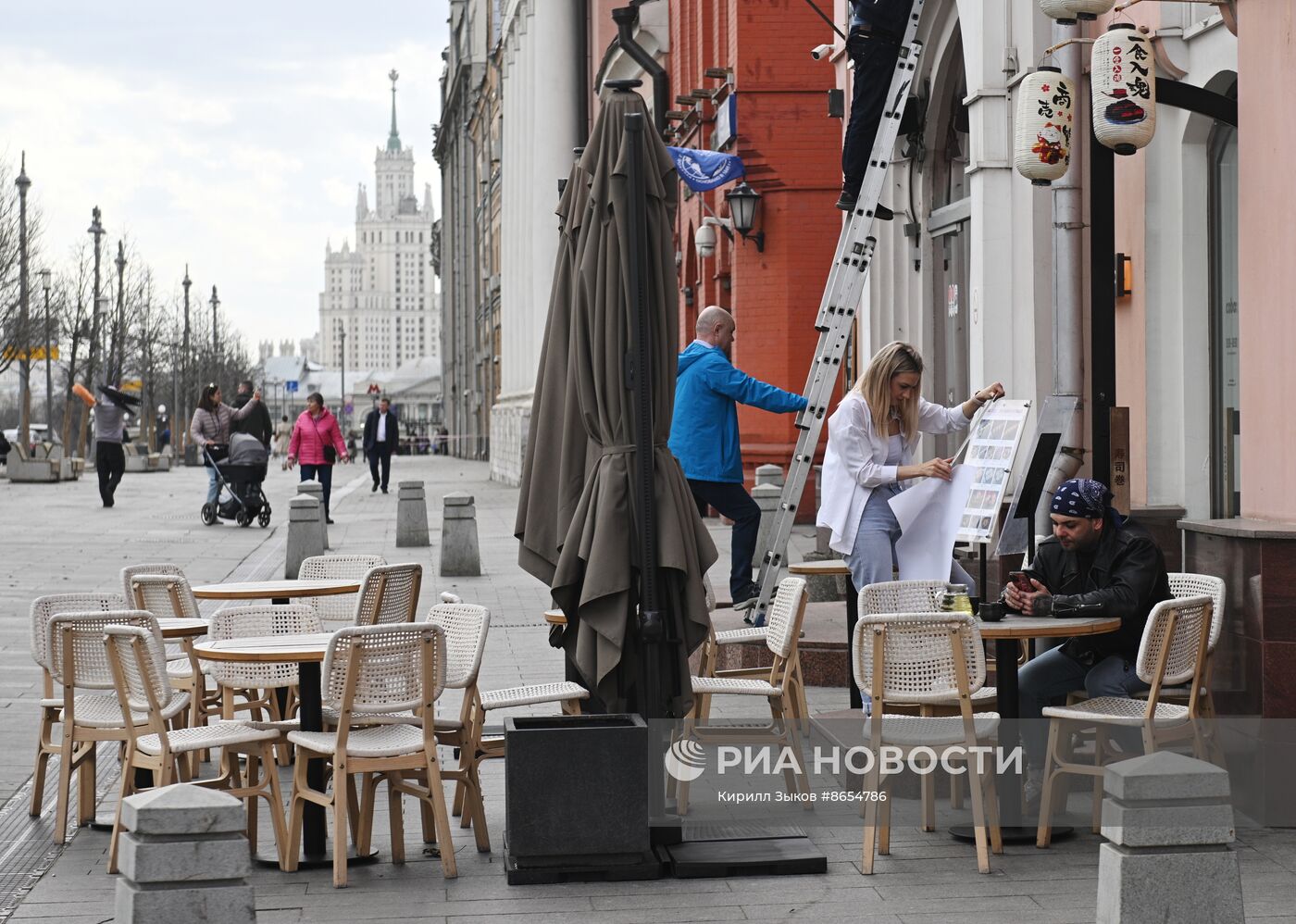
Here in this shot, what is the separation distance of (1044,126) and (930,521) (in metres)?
2.33

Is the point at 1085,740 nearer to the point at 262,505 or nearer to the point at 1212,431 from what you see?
the point at 1212,431

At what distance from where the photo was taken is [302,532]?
1681 centimetres

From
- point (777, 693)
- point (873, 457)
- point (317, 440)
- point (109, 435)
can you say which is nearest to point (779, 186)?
point (317, 440)

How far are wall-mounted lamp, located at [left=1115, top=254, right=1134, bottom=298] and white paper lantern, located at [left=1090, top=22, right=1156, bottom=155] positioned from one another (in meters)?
2.07

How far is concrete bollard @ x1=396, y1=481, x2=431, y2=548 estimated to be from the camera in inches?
824

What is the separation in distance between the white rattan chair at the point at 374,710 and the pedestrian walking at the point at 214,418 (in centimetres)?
1829

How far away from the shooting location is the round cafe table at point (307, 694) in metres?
6.23

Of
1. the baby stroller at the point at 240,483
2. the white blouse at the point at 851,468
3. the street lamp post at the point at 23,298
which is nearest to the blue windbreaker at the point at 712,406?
the white blouse at the point at 851,468

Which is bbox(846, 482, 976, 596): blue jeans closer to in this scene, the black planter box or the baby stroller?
the black planter box

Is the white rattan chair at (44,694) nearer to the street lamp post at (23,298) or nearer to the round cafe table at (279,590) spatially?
the round cafe table at (279,590)

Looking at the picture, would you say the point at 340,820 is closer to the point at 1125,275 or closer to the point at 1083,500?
the point at 1083,500

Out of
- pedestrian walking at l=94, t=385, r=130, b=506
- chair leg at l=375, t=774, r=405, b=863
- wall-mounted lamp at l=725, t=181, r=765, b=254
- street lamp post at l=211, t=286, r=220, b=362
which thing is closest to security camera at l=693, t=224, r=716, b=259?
wall-mounted lamp at l=725, t=181, r=765, b=254

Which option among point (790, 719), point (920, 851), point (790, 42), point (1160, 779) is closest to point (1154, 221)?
point (790, 719)

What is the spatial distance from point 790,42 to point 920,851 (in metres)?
16.6
